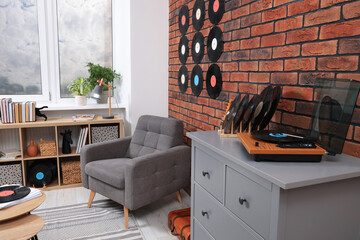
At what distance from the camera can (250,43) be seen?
1.90 m

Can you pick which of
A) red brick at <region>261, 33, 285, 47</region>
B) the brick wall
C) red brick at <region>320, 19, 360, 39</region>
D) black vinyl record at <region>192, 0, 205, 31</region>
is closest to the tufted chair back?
the brick wall

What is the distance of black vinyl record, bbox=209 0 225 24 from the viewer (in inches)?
87.4

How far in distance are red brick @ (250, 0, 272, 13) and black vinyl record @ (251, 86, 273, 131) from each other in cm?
57

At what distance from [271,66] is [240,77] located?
1.13 ft

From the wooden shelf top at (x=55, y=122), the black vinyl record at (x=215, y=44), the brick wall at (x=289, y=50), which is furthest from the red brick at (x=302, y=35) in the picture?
the wooden shelf top at (x=55, y=122)

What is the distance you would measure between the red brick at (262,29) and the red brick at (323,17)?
0.88 feet

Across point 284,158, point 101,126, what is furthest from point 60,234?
point 284,158

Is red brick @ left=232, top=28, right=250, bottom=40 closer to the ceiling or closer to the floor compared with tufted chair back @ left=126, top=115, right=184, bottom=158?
closer to the ceiling

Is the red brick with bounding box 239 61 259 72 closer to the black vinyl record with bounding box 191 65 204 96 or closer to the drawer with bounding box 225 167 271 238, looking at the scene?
the black vinyl record with bounding box 191 65 204 96

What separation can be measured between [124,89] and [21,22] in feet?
4.70

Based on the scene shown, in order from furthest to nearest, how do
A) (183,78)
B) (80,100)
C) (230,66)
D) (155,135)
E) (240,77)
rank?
Result: (80,100)
(183,78)
(155,135)
(230,66)
(240,77)

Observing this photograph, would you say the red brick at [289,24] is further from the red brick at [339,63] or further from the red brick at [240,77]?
the red brick at [240,77]

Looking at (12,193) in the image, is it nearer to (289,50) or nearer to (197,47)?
(197,47)

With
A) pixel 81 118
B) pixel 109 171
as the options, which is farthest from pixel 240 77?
pixel 81 118
